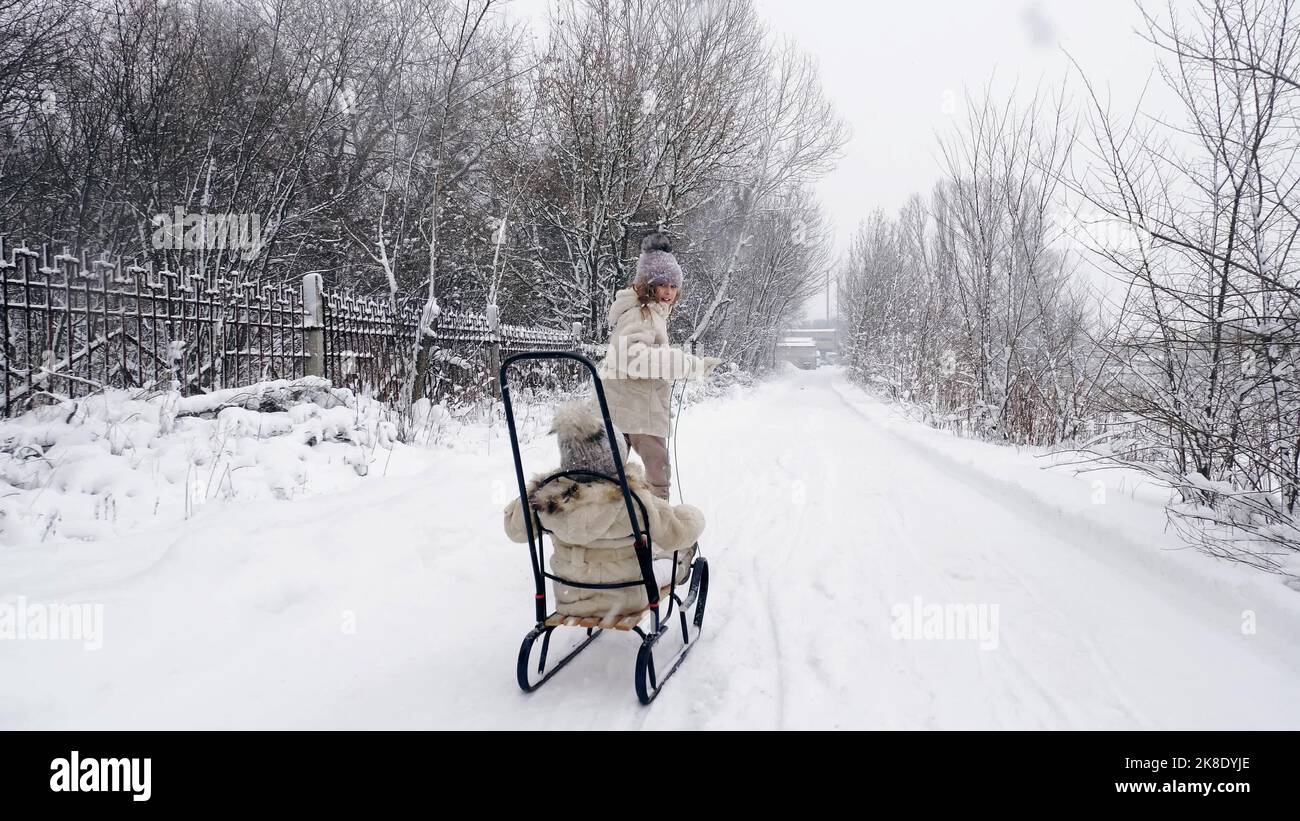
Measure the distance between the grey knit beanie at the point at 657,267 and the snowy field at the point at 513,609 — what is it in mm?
1876

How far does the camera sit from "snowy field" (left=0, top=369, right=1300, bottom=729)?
246cm

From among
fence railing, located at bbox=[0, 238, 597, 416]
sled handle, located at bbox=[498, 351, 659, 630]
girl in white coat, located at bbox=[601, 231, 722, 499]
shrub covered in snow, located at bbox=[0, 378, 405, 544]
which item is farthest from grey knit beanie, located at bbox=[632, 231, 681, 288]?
fence railing, located at bbox=[0, 238, 597, 416]

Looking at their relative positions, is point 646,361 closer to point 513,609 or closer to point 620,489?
point 620,489

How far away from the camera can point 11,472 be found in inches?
162

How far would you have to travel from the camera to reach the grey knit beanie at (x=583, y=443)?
2549 millimetres

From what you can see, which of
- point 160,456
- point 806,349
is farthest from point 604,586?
point 806,349

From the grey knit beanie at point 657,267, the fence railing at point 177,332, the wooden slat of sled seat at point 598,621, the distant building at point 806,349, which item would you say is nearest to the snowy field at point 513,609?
the wooden slat of sled seat at point 598,621

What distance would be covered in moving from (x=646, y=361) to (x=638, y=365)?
5cm

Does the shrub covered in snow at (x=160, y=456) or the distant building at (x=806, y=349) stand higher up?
the distant building at (x=806, y=349)

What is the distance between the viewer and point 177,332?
621 cm

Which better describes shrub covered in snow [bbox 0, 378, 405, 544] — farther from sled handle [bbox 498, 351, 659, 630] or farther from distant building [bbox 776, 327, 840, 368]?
distant building [bbox 776, 327, 840, 368]

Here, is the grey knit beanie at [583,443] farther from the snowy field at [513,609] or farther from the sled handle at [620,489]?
the snowy field at [513,609]

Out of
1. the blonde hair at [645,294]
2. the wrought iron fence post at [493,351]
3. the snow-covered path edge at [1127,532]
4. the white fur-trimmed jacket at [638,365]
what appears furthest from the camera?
the wrought iron fence post at [493,351]
